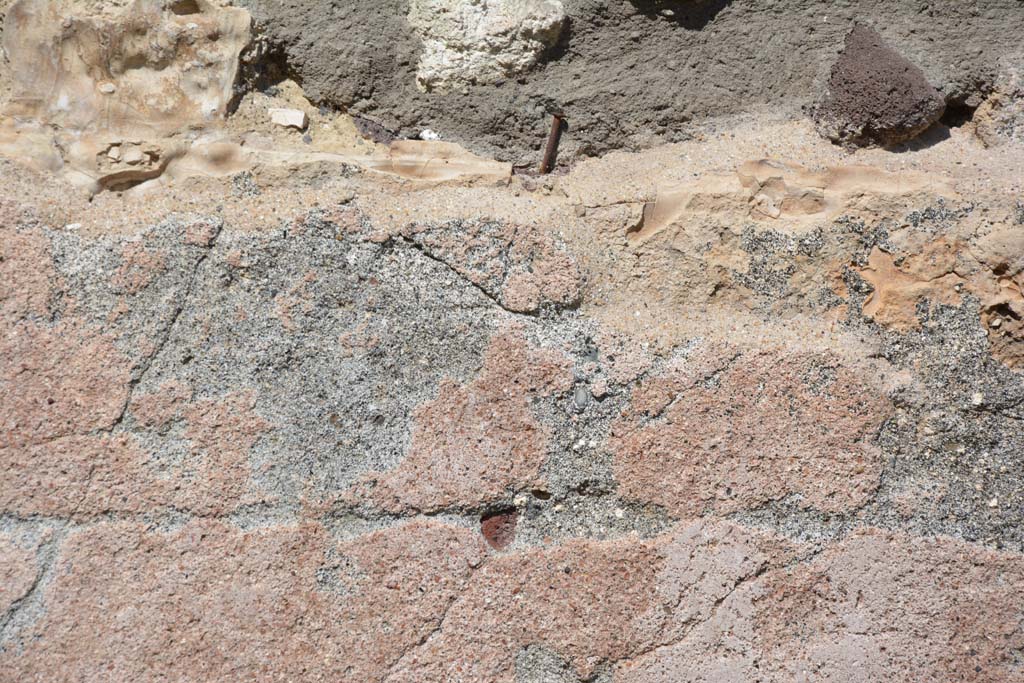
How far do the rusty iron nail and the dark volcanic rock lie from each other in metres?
0.36

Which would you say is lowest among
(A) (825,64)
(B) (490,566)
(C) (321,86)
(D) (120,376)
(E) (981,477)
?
(B) (490,566)

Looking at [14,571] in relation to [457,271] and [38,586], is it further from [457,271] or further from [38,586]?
[457,271]

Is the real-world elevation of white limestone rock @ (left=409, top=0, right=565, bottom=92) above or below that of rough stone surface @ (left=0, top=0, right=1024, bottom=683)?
above

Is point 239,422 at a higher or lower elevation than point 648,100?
lower

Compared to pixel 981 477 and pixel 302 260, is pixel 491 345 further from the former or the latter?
pixel 981 477

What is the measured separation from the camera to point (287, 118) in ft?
4.19

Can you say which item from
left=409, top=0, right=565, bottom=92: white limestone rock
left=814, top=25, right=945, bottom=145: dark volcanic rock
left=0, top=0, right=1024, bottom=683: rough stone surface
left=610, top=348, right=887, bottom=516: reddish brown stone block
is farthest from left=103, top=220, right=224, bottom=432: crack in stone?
left=814, top=25, right=945, bottom=145: dark volcanic rock

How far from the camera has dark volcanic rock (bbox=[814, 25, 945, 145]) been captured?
1.23m

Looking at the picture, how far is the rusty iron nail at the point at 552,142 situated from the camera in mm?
1304

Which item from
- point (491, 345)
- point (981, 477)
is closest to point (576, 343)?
point (491, 345)

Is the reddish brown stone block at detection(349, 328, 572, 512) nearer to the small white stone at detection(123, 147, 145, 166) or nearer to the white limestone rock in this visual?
the white limestone rock

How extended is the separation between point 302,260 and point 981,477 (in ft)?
3.01

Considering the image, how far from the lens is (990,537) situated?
1.16 metres

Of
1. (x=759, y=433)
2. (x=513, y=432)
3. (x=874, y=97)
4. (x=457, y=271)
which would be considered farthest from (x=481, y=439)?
(x=874, y=97)
